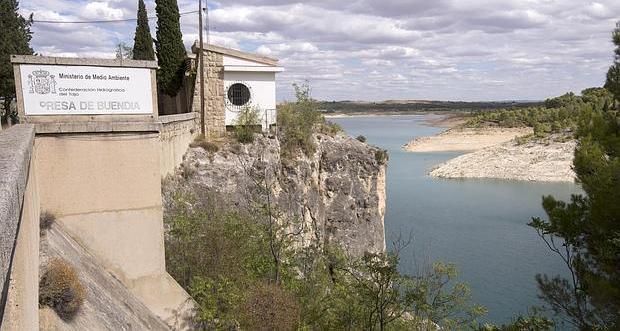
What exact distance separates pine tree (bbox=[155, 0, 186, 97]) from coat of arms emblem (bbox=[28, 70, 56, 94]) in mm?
13989

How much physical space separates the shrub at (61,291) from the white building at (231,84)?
52.0ft

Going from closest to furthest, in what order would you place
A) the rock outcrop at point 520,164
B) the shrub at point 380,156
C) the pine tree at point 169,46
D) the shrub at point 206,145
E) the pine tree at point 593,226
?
the pine tree at point 593,226 < the shrub at point 206,145 < the pine tree at point 169,46 < the shrub at point 380,156 < the rock outcrop at point 520,164

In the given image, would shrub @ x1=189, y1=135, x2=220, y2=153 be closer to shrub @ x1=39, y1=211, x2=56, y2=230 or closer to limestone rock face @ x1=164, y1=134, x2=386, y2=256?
limestone rock face @ x1=164, y1=134, x2=386, y2=256

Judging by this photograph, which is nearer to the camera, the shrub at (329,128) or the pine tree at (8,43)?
the pine tree at (8,43)

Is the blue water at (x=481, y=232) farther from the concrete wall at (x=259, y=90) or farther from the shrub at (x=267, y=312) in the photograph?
the concrete wall at (x=259, y=90)

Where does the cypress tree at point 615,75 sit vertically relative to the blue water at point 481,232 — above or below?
above

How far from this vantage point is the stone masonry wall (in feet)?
73.8

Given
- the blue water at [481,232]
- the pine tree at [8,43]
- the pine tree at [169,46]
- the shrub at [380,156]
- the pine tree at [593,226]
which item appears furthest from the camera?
the shrub at [380,156]

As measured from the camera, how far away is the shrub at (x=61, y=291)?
7.02 metres

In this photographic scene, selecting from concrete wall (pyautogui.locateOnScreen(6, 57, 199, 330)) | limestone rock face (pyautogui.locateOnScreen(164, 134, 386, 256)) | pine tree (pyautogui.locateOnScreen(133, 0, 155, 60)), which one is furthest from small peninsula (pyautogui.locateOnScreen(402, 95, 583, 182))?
concrete wall (pyautogui.locateOnScreen(6, 57, 199, 330))

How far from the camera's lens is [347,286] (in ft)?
46.6

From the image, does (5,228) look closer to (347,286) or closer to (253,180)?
(347,286)

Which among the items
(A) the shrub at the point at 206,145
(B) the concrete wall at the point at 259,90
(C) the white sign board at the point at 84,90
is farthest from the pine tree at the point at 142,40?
(C) the white sign board at the point at 84,90

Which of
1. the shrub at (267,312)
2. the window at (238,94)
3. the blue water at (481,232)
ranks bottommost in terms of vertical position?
the blue water at (481,232)
